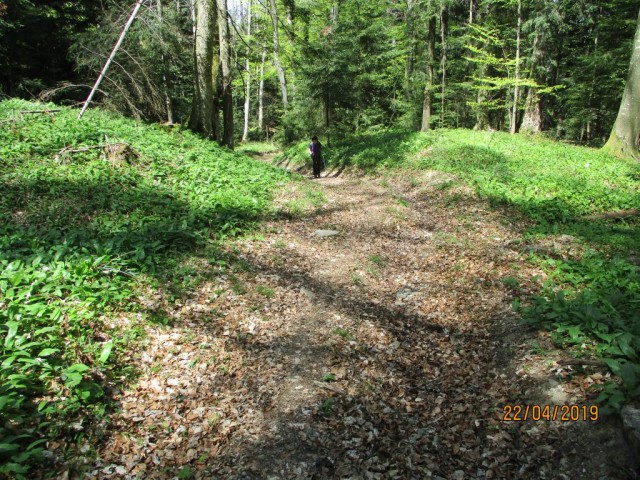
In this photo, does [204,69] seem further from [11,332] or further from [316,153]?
[11,332]

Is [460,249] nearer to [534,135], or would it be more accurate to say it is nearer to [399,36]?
[534,135]

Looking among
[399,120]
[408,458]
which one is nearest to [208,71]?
[408,458]

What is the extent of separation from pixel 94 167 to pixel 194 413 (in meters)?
7.48

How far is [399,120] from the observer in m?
26.6

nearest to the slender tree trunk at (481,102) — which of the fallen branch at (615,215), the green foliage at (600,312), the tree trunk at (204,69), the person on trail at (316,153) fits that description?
the person on trail at (316,153)

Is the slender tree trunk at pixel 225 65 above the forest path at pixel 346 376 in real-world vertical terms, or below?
above

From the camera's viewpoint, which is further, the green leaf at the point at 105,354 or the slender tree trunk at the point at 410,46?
the slender tree trunk at the point at 410,46

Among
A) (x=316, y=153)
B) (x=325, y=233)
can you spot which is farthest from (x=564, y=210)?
(x=316, y=153)

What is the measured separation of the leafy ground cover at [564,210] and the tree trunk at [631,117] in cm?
80

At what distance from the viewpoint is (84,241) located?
20.0 feet

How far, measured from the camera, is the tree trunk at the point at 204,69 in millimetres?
12828

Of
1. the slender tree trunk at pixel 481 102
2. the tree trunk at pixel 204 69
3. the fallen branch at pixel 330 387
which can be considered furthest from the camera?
the slender tree trunk at pixel 481 102
